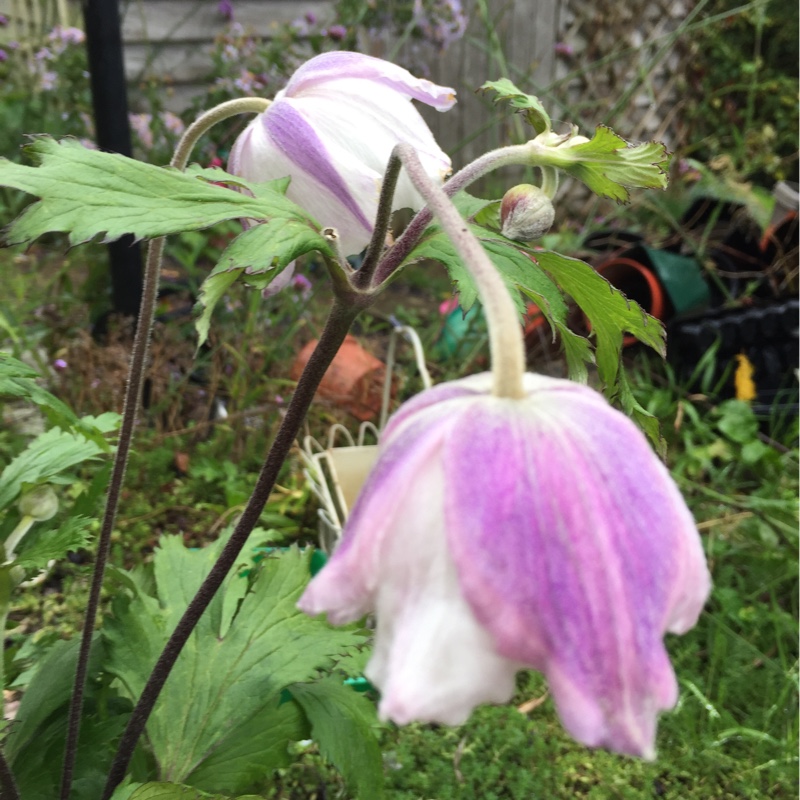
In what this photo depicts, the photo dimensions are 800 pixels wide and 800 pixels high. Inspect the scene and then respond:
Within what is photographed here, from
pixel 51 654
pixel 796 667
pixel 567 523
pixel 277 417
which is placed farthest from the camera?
pixel 277 417

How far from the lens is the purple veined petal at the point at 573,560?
1.15 feet

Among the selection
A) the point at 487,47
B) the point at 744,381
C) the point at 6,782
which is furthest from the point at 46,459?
the point at 487,47

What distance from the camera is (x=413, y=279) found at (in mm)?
3645

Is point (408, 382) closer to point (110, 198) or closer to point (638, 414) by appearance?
point (638, 414)

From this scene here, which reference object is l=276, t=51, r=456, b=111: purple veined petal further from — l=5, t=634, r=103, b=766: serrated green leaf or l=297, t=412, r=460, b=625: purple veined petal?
l=5, t=634, r=103, b=766: serrated green leaf

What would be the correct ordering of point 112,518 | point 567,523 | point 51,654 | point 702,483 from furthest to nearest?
point 702,483 → point 51,654 → point 112,518 → point 567,523

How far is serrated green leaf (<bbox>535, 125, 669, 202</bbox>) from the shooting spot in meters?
0.61

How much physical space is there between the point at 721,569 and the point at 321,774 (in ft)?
3.68

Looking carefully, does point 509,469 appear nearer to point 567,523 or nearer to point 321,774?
point 567,523

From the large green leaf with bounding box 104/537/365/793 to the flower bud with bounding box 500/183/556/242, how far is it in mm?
576

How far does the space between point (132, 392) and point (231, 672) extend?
0.40 m

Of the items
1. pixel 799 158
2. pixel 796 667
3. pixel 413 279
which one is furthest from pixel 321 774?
pixel 799 158

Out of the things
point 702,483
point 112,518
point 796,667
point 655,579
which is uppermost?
point 655,579

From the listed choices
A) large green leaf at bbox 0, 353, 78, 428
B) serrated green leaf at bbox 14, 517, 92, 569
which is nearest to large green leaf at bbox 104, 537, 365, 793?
serrated green leaf at bbox 14, 517, 92, 569
